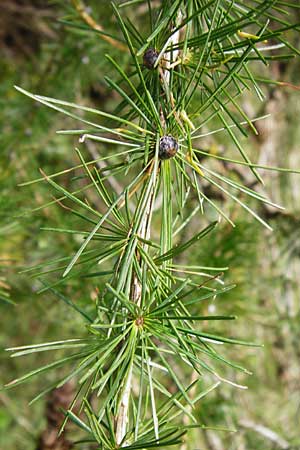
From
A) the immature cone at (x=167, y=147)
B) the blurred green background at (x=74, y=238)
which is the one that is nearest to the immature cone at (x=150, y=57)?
the immature cone at (x=167, y=147)

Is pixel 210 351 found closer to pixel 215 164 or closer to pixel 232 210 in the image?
pixel 232 210

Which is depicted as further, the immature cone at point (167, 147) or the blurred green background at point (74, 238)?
the blurred green background at point (74, 238)

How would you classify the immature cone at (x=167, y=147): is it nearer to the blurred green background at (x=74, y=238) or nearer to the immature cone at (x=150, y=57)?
the immature cone at (x=150, y=57)

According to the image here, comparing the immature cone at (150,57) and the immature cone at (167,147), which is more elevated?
the immature cone at (150,57)

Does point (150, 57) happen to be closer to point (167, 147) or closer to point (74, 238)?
point (167, 147)

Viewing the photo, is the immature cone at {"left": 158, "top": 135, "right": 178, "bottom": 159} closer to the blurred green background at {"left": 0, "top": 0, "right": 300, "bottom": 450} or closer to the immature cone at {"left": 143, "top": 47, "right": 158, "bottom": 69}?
the immature cone at {"left": 143, "top": 47, "right": 158, "bottom": 69}

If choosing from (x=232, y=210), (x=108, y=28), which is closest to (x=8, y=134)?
(x=108, y=28)
